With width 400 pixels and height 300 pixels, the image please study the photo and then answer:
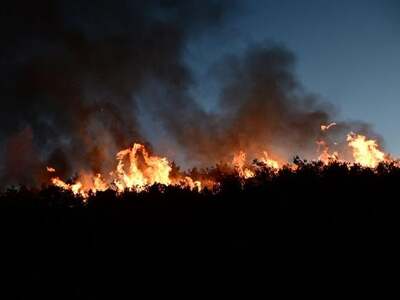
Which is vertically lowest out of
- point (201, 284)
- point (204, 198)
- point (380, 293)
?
point (380, 293)

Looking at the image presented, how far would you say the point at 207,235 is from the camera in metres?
14.3

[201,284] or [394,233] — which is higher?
[394,233]

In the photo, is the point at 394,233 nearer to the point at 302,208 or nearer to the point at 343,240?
the point at 343,240

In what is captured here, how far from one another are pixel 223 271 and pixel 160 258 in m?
2.01

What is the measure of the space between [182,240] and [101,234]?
273 cm

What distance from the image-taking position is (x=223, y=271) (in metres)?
12.5

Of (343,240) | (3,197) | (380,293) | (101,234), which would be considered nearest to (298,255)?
(343,240)

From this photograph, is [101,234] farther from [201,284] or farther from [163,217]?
[201,284]

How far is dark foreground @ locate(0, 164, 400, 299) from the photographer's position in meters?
12.4

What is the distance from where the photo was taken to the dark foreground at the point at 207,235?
1240 cm

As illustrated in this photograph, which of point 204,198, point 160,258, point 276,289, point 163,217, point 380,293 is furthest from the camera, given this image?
point 204,198

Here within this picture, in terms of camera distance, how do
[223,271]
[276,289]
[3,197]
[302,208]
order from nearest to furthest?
[276,289]
[223,271]
[302,208]
[3,197]

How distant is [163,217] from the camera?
16109mm

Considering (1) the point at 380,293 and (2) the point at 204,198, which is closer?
(1) the point at 380,293
